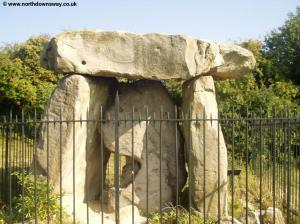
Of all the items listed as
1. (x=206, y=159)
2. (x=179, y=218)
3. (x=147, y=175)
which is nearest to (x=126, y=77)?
(x=206, y=159)

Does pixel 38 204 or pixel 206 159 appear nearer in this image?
pixel 38 204

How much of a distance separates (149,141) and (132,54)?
1.62 meters

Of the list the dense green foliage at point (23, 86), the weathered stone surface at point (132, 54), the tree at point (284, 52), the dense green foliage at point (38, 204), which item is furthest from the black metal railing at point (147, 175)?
the tree at point (284, 52)

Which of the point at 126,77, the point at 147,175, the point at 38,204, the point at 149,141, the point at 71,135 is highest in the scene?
the point at 126,77

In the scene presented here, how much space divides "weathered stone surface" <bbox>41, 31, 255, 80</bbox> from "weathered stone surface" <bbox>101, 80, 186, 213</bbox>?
2.59 feet

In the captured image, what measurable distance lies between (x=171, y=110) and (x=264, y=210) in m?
2.38

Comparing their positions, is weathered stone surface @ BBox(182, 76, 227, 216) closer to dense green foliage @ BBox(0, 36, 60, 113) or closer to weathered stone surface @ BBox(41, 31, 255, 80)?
weathered stone surface @ BBox(41, 31, 255, 80)

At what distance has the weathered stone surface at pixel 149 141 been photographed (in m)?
8.12

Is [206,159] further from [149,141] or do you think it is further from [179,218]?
[149,141]

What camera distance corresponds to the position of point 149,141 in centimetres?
819

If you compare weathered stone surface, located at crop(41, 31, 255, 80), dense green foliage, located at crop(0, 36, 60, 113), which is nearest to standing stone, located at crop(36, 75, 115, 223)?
weathered stone surface, located at crop(41, 31, 255, 80)

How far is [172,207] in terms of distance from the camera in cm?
795

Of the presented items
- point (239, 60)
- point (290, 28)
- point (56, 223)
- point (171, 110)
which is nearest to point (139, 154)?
point (171, 110)

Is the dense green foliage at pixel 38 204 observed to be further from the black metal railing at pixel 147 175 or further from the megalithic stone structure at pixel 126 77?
the megalithic stone structure at pixel 126 77
